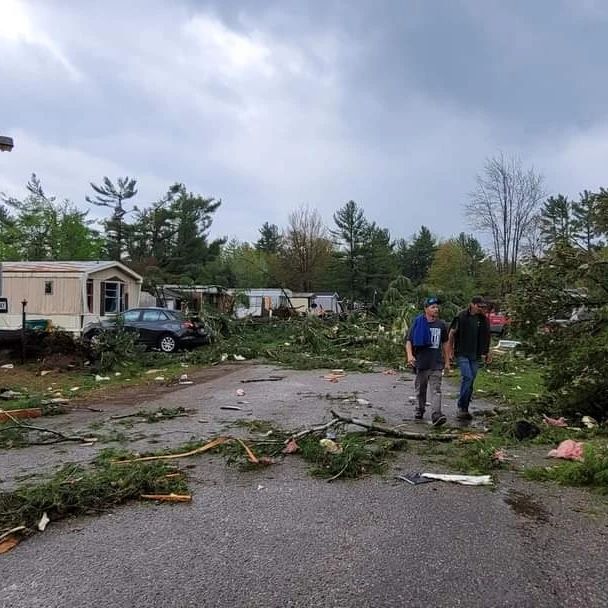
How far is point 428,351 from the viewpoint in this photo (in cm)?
746

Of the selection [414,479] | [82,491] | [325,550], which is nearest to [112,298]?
[82,491]

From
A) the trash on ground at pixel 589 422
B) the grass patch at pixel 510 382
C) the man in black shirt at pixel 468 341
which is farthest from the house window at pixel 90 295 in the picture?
the trash on ground at pixel 589 422

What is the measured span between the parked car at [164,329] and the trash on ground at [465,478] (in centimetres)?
1401

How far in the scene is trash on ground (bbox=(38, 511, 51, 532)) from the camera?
3.80 meters

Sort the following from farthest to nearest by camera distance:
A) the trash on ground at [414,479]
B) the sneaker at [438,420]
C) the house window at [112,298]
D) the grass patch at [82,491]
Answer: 1. the house window at [112,298]
2. the sneaker at [438,420]
3. the trash on ground at [414,479]
4. the grass patch at [82,491]

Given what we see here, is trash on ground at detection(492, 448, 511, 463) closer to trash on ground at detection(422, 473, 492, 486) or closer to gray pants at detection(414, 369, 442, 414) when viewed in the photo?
trash on ground at detection(422, 473, 492, 486)

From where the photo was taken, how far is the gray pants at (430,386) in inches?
286

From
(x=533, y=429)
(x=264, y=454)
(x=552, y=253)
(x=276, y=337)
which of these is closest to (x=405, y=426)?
(x=533, y=429)

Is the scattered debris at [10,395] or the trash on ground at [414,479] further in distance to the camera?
the scattered debris at [10,395]

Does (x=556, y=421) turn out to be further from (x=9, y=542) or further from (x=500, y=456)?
(x=9, y=542)

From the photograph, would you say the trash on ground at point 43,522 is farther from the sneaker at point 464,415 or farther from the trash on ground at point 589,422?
the trash on ground at point 589,422

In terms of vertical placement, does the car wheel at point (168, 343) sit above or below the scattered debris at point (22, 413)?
above

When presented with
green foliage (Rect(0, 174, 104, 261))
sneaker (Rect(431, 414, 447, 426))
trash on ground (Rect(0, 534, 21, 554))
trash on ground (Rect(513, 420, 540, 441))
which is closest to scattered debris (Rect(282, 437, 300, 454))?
sneaker (Rect(431, 414, 447, 426))

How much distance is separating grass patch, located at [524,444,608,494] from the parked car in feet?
46.7
